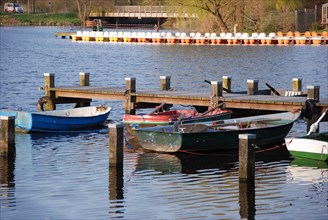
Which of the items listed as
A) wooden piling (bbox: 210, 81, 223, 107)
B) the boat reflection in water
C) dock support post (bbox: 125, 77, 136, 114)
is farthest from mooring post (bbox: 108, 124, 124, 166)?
dock support post (bbox: 125, 77, 136, 114)

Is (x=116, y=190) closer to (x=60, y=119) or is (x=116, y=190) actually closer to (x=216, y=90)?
(x=60, y=119)

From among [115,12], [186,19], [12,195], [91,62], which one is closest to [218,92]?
[12,195]

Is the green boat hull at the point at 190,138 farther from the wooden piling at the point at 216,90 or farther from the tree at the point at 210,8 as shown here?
the tree at the point at 210,8

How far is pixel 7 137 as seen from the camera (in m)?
30.4

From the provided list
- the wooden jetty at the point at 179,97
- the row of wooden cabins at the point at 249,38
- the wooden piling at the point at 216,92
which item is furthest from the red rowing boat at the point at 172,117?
the row of wooden cabins at the point at 249,38

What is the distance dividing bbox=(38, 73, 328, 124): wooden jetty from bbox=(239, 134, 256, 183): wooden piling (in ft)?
27.8

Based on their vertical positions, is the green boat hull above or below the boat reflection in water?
above

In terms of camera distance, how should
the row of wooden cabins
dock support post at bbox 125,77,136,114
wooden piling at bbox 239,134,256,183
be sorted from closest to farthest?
wooden piling at bbox 239,134,256,183 < dock support post at bbox 125,77,136,114 < the row of wooden cabins

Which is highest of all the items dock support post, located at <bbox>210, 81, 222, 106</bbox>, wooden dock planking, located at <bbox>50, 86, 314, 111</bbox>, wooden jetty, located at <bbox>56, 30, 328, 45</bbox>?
wooden jetty, located at <bbox>56, 30, 328, 45</bbox>

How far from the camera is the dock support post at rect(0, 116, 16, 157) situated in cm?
3014

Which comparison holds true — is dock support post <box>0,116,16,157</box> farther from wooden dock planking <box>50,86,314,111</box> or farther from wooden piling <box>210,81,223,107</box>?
wooden piling <box>210,81,223,107</box>

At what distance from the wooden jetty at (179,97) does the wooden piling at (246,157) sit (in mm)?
8464

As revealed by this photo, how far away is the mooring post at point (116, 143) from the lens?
2798 cm

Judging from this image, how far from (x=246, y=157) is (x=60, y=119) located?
456 inches
